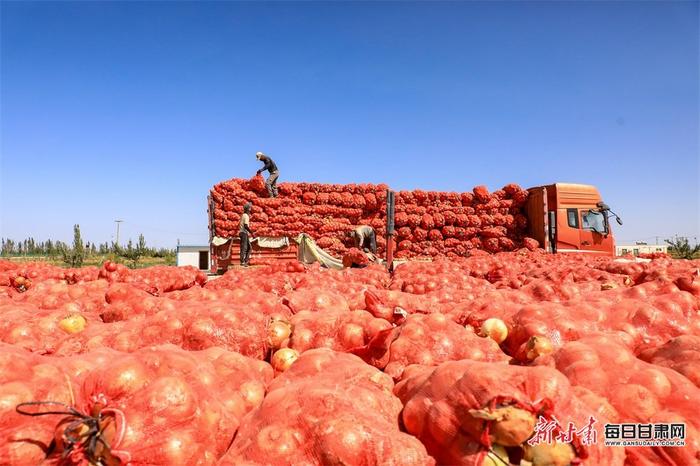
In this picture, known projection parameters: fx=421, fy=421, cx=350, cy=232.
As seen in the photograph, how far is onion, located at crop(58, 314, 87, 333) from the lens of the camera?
3750 millimetres

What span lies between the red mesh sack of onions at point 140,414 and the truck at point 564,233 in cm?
1057

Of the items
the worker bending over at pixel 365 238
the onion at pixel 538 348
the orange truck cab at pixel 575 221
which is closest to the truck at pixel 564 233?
the orange truck cab at pixel 575 221

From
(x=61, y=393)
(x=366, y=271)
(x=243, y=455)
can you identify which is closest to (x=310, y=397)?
(x=243, y=455)

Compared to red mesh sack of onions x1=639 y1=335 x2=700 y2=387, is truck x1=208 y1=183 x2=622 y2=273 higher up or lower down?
higher up

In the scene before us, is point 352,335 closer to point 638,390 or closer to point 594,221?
point 638,390

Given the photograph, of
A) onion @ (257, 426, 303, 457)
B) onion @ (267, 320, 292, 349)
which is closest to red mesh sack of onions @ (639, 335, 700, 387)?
onion @ (257, 426, 303, 457)

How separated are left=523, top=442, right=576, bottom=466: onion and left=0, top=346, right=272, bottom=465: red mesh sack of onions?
1.36 metres

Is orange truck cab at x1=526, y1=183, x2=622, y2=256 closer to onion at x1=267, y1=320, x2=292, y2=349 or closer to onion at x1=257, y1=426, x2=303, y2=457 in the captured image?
onion at x1=267, y1=320, x2=292, y2=349

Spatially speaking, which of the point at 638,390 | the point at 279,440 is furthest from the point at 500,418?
the point at 638,390

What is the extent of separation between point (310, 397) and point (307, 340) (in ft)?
5.24

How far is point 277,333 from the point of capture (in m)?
3.49

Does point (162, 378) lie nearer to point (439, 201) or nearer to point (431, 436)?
point (431, 436)

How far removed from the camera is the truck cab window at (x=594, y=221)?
40.8 ft

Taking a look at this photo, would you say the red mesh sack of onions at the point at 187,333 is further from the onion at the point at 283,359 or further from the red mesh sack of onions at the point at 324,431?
the red mesh sack of onions at the point at 324,431
